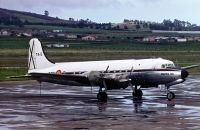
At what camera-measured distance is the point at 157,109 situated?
1487 inches

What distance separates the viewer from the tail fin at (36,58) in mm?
48625

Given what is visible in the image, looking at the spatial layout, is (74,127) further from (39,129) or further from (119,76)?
(119,76)

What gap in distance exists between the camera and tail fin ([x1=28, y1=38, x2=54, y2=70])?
48.6m

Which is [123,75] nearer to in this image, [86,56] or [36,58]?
[36,58]

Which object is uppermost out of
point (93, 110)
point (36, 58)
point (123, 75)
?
point (36, 58)

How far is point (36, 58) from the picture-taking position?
160 feet

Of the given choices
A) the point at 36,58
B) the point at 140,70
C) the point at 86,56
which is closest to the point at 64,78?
the point at 36,58

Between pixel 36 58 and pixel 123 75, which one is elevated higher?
pixel 36 58

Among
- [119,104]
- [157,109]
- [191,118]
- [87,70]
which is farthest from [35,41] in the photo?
[191,118]

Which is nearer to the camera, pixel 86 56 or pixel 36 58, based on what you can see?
pixel 36 58

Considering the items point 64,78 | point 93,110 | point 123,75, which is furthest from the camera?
point 64,78

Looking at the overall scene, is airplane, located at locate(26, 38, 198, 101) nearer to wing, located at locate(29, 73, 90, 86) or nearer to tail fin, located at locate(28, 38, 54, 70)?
wing, located at locate(29, 73, 90, 86)

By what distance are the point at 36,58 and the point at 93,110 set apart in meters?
13.1

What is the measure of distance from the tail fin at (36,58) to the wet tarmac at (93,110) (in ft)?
8.26
